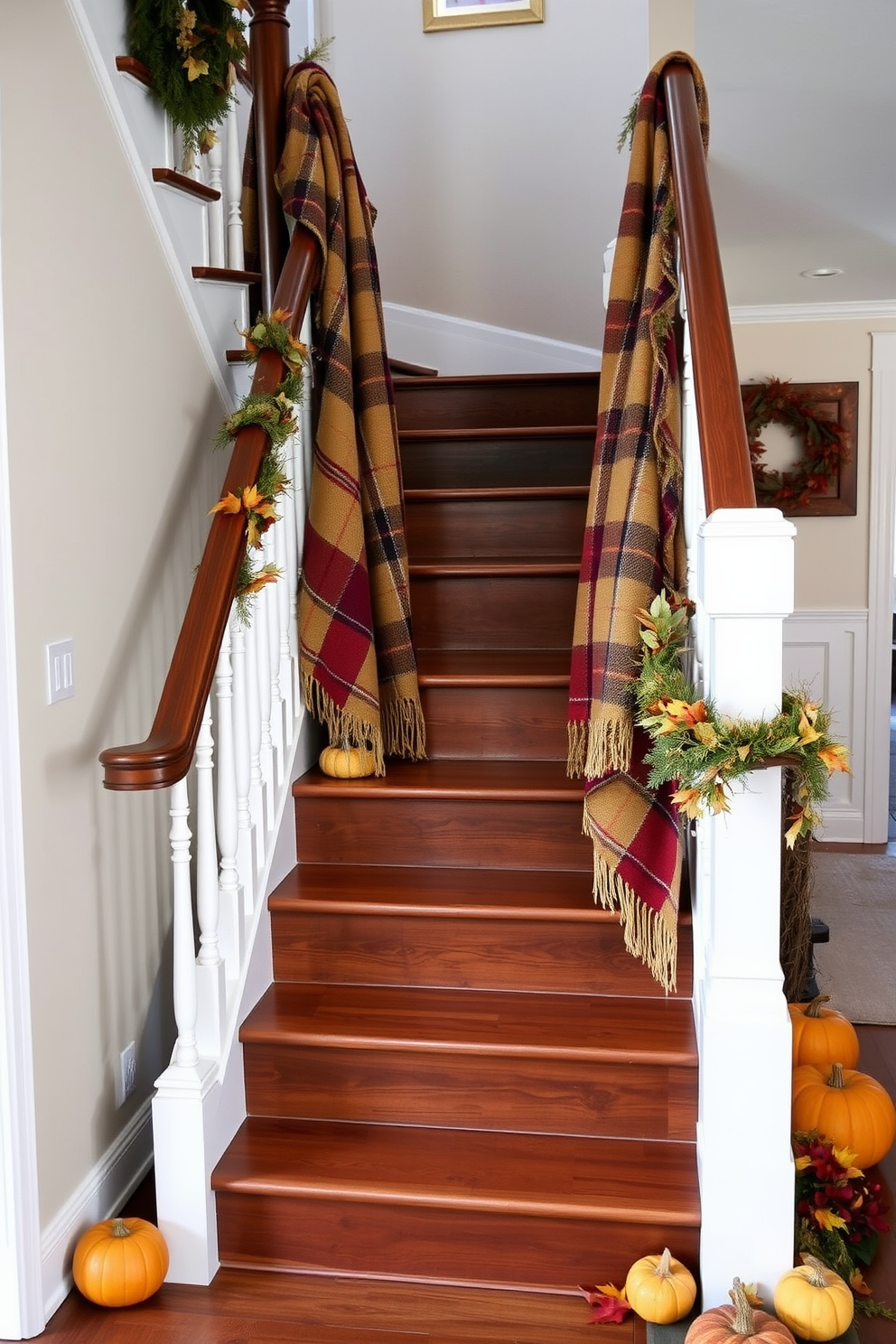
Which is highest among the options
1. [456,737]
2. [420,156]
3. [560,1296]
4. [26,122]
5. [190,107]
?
[420,156]

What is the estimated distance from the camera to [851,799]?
5301 mm

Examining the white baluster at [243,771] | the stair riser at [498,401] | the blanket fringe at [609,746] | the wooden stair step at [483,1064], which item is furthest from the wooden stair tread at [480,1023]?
the stair riser at [498,401]

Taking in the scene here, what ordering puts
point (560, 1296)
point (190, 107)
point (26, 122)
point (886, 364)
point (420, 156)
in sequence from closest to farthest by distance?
point (26, 122) < point (560, 1296) < point (190, 107) < point (420, 156) < point (886, 364)

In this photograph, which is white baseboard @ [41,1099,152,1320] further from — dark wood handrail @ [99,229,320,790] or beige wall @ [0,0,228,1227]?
dark wood handrail @ [99,229,320,790]

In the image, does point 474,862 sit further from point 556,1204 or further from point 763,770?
point 763,770

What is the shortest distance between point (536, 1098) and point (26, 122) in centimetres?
180

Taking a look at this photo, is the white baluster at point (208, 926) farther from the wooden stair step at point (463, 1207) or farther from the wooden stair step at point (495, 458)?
the wooden stair step at point (495, 458)

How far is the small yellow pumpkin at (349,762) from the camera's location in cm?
255

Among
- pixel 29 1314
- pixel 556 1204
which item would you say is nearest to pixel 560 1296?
pixel 556 1204

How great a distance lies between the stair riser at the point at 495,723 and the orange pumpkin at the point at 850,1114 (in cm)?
87

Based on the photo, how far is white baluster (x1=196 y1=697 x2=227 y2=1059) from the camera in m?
2.00

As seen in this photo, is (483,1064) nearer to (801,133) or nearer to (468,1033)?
(468,1033)

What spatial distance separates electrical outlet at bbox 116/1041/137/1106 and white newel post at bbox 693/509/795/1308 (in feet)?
3.45

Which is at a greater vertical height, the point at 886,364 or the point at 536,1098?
the point at 886,364
